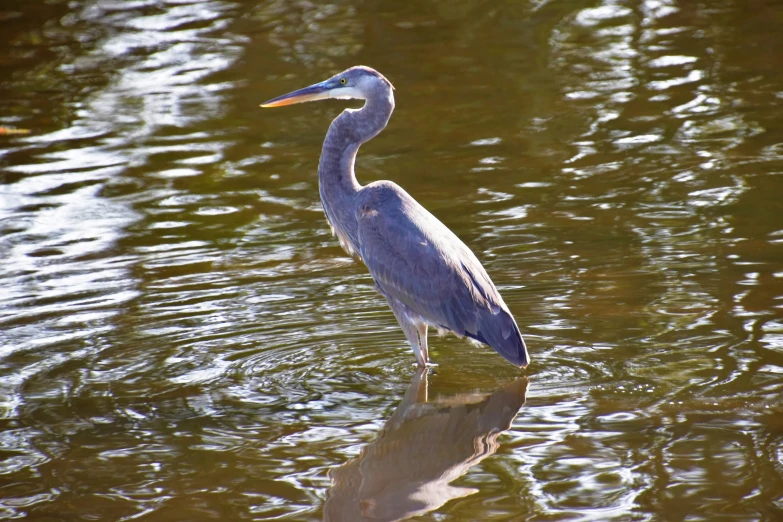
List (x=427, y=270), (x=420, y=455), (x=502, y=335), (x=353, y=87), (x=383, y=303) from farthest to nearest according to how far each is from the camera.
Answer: (x=383, y=303)
(x=353, y=87)
(x=427, y=270)
(x=502, y=335)
(x=420, y=455)

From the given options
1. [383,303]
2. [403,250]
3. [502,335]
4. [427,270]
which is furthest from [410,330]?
[383,303]

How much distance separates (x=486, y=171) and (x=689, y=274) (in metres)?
3.01

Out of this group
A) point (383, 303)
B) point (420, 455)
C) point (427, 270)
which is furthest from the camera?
point (383, 303)

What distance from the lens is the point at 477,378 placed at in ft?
19.2

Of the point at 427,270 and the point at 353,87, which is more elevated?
the point at 353,87

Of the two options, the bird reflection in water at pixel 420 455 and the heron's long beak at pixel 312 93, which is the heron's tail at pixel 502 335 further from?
the heron's long beak at pixel 312 93

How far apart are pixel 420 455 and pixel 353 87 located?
8.49 ft

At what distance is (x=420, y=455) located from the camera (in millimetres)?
5039

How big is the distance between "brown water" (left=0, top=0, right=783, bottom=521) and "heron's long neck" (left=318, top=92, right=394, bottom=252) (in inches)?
25.3

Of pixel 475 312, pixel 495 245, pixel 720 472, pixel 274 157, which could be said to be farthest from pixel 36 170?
pixel 720 472

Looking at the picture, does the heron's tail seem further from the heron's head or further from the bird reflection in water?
the heron's head

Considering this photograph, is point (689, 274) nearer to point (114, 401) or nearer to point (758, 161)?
point (758, 161)

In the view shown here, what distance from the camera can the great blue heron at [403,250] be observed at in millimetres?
5812

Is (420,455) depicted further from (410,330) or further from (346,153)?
(346,153)
